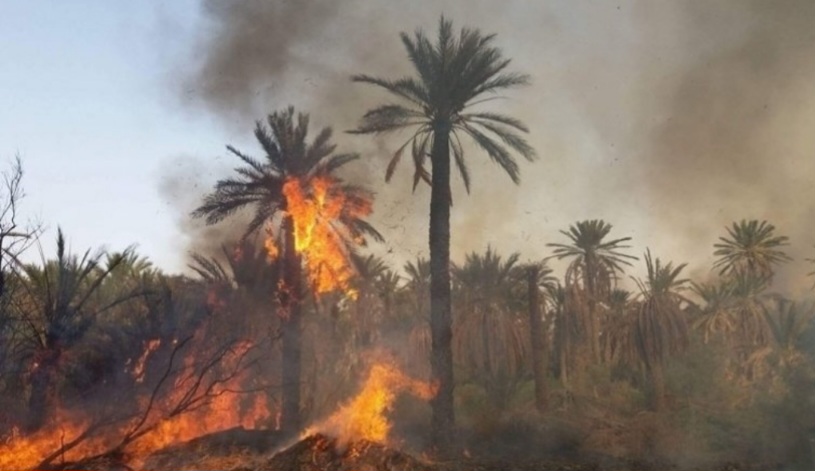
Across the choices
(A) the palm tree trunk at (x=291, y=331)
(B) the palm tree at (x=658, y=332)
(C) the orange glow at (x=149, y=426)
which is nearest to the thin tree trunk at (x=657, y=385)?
(B) the palm tree at (x=658, y=332)

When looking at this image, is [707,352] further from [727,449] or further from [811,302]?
[727,449]

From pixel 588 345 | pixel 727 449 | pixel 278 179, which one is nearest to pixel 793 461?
pixel 727 449

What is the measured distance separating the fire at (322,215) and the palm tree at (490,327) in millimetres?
5527

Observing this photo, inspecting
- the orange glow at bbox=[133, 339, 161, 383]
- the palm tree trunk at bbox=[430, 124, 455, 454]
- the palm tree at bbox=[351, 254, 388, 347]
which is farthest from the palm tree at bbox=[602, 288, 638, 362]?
the orange glow at bbox=[133, 339, 161, 383]

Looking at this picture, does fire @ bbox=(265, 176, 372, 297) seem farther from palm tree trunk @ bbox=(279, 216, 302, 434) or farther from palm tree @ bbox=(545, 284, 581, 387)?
palm tree @ bbox=(545, 284, 581, 387)

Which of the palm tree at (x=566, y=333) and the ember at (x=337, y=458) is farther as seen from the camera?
the palm tree at (x=566, y=333)

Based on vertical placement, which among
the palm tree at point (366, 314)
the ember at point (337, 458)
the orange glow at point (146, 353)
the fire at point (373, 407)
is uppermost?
the palm tree at point (366, 314)

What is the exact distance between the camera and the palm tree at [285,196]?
28.5m

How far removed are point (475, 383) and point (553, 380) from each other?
341 centimetres

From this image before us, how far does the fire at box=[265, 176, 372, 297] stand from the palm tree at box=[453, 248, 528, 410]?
5527mm

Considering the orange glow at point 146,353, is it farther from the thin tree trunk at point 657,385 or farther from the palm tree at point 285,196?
the thin tree trunk at point 657,385

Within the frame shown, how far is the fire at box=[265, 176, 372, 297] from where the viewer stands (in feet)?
95.3

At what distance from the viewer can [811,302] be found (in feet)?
103

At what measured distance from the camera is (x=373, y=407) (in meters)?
26.9
